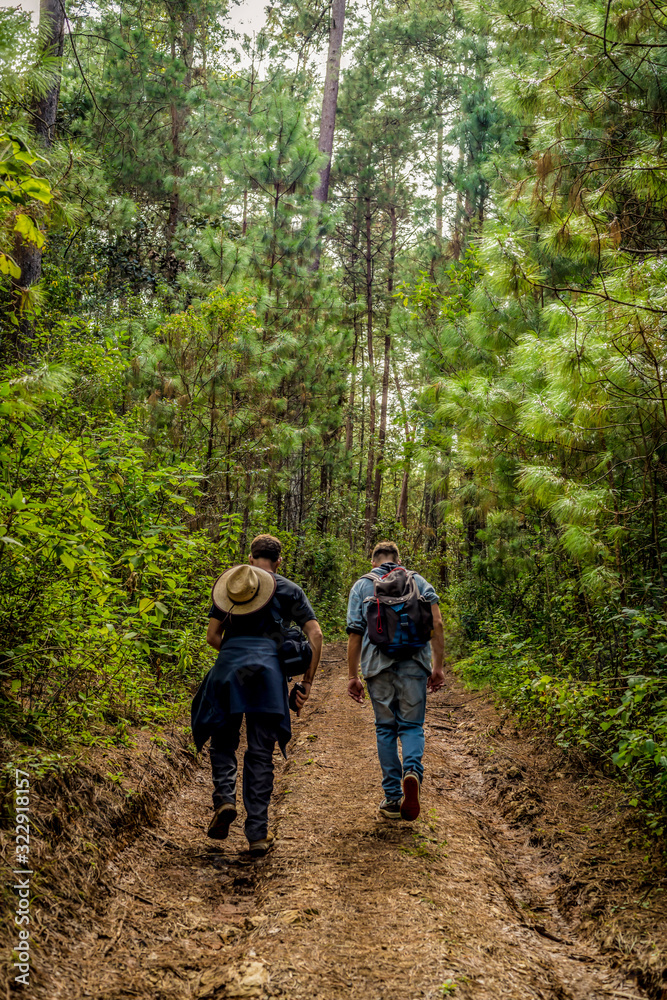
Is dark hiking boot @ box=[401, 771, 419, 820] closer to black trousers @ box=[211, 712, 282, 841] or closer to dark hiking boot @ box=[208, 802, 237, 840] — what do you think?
black trousers @ box=[211, 712, 282, 841]

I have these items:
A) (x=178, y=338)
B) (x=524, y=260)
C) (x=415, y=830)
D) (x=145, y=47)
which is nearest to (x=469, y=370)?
(x=524, y=260)

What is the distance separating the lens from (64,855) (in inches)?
125

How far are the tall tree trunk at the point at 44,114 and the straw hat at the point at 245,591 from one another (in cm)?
414

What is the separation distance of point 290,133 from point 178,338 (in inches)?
211

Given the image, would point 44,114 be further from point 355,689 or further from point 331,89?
point 331,89

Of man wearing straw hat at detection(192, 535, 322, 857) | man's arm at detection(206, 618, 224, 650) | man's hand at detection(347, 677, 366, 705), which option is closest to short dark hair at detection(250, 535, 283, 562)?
man wearing straw hat at detection(192, 535, 322, 857)

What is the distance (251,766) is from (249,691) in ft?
1.45

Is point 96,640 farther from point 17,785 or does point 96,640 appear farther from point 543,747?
point 543,747

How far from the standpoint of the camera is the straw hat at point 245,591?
419 centimetres

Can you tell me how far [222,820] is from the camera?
12.9 feet

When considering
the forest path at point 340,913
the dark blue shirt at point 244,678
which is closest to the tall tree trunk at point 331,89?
the dark blue shirt at point 244,678

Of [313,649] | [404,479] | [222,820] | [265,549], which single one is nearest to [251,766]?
[222,820]

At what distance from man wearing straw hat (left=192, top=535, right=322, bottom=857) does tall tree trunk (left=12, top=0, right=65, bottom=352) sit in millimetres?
4255

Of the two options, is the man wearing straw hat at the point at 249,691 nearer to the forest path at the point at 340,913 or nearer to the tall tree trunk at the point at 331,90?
the forest path at the point at 340,913
